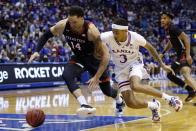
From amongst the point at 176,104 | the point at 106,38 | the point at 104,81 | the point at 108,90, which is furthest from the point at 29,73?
the point at 176,104

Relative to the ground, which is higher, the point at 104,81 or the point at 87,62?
the point at 87,62

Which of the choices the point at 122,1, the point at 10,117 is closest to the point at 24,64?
the point at 10,117

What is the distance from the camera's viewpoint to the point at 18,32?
18078mm

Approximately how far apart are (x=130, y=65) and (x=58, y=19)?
16.5m

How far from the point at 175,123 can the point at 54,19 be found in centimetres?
1677

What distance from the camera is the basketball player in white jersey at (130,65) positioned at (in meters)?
5.87

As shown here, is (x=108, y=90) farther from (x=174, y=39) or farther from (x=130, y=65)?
(x=174, y=39)

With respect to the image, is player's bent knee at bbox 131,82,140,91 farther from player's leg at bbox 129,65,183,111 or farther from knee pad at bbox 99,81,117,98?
knee pad at bbox 99,81,117,98

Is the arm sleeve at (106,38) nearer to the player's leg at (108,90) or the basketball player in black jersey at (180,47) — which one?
the player's leg at (108,90)

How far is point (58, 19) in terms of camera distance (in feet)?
72.3

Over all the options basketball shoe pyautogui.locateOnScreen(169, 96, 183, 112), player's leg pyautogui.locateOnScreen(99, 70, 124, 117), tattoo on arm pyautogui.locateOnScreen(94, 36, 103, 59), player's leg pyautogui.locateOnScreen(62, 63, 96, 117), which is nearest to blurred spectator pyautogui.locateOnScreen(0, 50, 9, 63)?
player's leg pyautogui.locateOnScreen(99, 70, 124, 117)

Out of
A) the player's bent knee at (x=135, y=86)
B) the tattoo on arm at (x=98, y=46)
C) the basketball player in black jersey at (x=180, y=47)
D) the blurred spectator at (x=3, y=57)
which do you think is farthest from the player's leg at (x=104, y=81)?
the blurred spectator at (x=3, y=57)

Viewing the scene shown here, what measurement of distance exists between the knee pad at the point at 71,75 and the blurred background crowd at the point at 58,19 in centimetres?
708

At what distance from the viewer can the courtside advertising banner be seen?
14.4m
